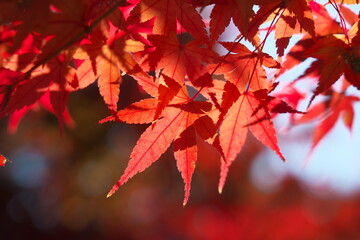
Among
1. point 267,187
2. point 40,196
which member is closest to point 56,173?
point 40,196

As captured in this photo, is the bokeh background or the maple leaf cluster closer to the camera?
the maple leaf cluster

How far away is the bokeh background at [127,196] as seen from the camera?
20.1 feet

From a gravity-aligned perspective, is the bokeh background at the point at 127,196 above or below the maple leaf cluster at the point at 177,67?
below

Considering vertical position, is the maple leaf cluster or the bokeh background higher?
the maple leaf cluster

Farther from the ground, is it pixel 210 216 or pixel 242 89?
pixel 242 89

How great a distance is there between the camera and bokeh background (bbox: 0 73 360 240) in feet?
20.1

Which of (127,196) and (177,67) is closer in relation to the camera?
(177,67)

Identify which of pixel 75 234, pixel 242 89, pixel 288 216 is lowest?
pixel 75 234

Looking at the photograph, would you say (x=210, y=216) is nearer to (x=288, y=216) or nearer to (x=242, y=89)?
(x=288, y=216)

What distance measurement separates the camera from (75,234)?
20.0 ft

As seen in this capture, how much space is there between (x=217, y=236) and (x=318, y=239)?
162 centimetres

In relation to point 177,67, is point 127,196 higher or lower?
lower

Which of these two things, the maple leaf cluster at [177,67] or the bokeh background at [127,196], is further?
the bokeh background at [127,196]

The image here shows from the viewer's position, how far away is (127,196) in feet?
21.7
